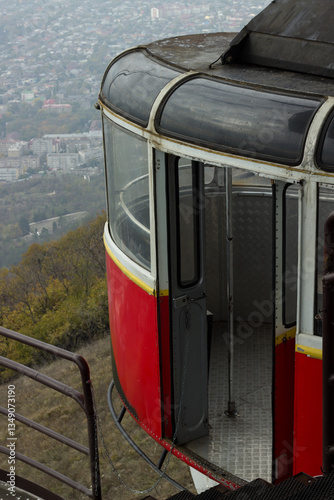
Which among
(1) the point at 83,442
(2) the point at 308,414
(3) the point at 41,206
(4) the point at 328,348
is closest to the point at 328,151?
(4) the point at 328,348

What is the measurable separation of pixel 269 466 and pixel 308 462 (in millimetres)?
1066

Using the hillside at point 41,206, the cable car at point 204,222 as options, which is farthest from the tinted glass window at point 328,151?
the hillside at point 41,206

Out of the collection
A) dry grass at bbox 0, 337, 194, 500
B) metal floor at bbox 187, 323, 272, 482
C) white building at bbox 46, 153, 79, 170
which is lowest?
white building at bbox 46, 153, 79, 170

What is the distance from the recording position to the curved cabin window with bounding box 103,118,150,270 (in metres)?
4.69

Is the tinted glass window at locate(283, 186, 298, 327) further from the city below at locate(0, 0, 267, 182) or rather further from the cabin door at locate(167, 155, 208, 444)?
the city below at locate(0, 0, 267, 182)

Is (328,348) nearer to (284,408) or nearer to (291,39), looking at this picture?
(284,408)

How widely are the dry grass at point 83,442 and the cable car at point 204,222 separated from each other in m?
2.93

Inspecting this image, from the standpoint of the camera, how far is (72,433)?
40.4 feet

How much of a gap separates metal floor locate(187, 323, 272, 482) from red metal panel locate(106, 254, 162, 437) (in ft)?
1.42

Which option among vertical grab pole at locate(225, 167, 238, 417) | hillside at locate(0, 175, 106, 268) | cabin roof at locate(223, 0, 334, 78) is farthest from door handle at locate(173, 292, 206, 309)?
hillside at locate(0, 175, 106, 268)

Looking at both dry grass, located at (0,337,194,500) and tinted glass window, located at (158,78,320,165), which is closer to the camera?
tinted glass window, located at (158,78,320,165)

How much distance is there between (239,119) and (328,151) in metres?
0.63

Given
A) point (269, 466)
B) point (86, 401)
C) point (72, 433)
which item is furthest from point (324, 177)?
point (72, 433)

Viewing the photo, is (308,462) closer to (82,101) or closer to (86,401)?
(86,401)
